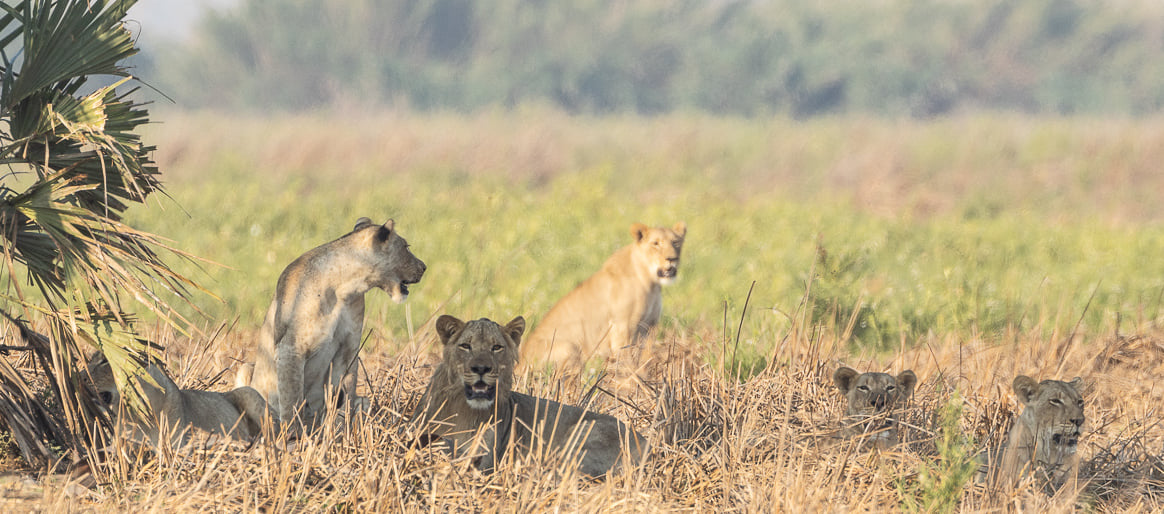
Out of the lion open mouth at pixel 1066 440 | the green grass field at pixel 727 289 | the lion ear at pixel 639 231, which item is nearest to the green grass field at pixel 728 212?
the green grass field at pixel 727 289

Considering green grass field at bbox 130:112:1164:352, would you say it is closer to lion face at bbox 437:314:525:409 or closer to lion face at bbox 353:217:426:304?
lion face at bbox 353:217:426:304

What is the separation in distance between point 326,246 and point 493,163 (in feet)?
96.9

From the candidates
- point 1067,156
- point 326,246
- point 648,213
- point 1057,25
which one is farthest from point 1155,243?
point 1057,25

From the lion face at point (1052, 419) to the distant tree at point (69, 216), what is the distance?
12.4 ft

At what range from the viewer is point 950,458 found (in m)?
5.66

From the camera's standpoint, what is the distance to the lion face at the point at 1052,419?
19.9 ft

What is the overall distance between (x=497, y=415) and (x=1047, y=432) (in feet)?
8.09

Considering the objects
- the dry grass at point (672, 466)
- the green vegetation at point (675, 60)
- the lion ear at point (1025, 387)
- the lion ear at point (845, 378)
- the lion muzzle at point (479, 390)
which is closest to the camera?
the dry grass at point (672, 466)

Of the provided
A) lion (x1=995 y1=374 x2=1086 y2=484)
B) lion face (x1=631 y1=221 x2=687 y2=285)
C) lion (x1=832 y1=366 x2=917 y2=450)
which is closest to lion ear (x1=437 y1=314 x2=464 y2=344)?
lion (x1=832 y1=366 x2=917 y2=450)

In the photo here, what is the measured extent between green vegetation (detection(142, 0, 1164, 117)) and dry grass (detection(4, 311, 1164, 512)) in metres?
59.0

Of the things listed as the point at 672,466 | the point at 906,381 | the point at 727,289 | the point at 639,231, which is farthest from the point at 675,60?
the point at 672,466

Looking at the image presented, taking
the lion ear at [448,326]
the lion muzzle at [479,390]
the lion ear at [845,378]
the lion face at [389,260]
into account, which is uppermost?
the lion face at [389,260]

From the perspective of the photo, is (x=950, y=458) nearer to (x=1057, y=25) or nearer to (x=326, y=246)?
(x=326, y=246)

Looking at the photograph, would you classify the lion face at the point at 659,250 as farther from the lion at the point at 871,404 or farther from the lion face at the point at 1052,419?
the lion face at the point at 1052,419
